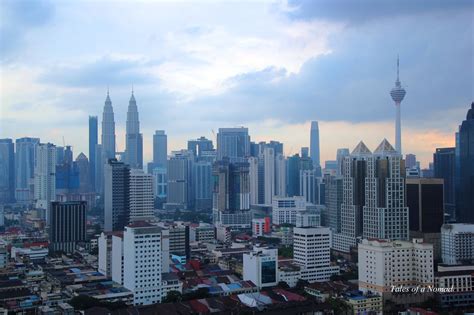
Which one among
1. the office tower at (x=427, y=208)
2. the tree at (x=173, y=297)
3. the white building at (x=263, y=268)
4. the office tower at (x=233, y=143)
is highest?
the office tower at (x=233, y=143)

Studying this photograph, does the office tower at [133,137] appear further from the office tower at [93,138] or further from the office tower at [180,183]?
the office tower at [180,183]

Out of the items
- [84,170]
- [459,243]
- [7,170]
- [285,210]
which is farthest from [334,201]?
[84,170]

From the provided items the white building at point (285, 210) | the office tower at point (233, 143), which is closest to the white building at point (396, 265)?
the white building at point (285, 210)

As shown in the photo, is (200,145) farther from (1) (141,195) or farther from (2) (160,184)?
(1) (141,195)

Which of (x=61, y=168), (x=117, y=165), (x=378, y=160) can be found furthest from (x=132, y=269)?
(x=61, y=168)

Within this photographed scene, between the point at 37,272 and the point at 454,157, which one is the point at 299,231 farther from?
the point at 454,157

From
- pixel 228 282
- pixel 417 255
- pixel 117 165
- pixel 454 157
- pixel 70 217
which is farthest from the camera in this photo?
pixel 454 157

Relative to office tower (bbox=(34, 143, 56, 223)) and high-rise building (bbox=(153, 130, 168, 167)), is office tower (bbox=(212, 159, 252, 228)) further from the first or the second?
high-rise building (bbox=(153, 130, 168, 167))
